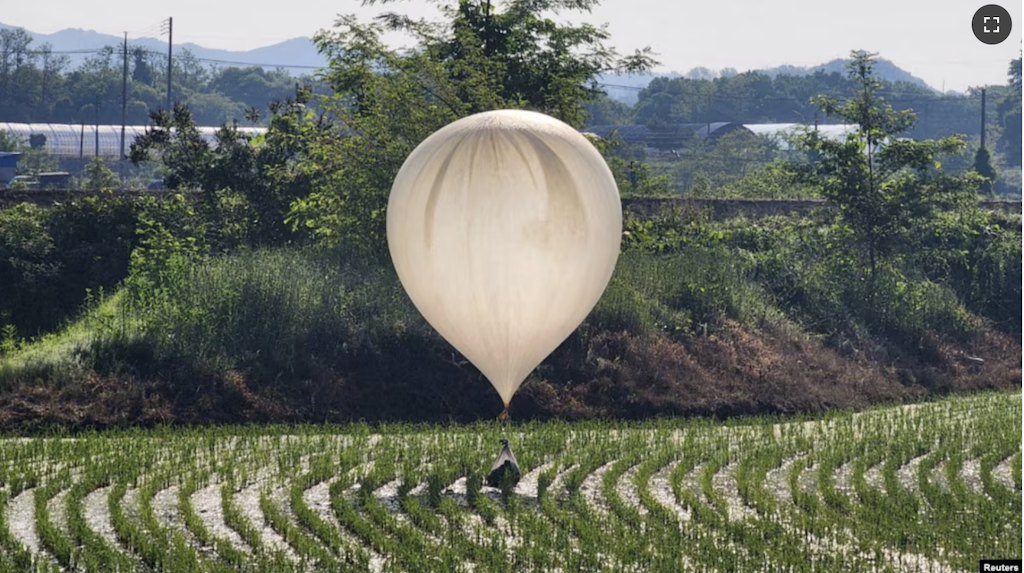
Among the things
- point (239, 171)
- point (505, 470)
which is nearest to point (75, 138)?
point (239, 171)

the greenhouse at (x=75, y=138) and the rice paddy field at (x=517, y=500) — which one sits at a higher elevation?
the greenhouse at (x=75, y=138)

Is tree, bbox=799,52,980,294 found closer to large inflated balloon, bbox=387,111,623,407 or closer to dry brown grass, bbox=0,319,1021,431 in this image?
dry brown grass, bbox=0,319,1021,431

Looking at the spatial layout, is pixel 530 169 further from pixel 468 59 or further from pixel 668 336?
pixel 468 59

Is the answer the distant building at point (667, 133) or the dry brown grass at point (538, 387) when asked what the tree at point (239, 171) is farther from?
the distant building at point (667, 133)

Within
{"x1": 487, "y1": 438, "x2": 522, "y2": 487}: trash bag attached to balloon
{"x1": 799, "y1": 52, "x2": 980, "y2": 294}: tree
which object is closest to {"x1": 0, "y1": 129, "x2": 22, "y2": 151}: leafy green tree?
{"x1": 799, "y1": 52, "x2": 980, "y2": 294}: tree

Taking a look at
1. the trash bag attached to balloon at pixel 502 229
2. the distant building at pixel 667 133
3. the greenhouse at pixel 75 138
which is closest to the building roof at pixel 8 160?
the greenhouse at pixel 75 138

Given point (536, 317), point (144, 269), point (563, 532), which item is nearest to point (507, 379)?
point (536, 317)

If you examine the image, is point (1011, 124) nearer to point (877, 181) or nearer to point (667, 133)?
point (667, 133)
